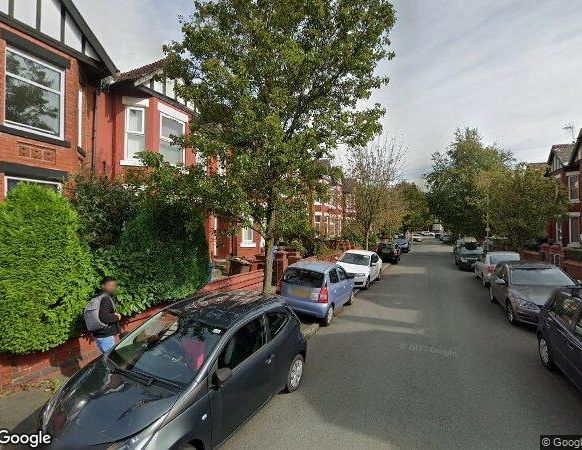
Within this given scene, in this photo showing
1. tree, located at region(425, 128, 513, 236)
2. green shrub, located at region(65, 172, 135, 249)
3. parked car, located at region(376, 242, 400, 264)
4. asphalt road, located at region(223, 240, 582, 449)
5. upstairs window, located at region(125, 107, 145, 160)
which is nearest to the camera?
asphalt road, located at region(223, 240, 582, 449)

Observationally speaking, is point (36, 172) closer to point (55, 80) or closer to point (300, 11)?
point (55, 80)

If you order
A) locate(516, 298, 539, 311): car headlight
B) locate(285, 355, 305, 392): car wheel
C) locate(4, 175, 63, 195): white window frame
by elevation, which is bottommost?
locate(285, 355, 305, 392): car wheel

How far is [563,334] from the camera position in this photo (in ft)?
18.5

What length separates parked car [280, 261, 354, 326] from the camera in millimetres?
9102

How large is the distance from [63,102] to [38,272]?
6311 millimetres

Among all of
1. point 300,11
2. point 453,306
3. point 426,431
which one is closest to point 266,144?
point 300,11

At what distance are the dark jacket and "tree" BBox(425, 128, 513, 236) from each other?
131 ft

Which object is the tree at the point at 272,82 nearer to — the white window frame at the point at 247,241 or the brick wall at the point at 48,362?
the brick wall at the point at 48,362

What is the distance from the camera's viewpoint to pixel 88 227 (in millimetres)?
7980

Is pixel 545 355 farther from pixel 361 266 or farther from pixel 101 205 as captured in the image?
pixel 101 205

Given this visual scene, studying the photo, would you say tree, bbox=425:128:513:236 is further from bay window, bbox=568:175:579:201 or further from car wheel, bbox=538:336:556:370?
car wheel, bbox=538:336:556:370

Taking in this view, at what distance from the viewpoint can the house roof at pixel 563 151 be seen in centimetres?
3142

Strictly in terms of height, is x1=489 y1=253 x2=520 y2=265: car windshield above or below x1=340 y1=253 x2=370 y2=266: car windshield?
above

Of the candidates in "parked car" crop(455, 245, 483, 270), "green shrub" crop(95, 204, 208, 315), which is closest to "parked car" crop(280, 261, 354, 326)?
"green shrub" crop(95, 204, 208, 315)
